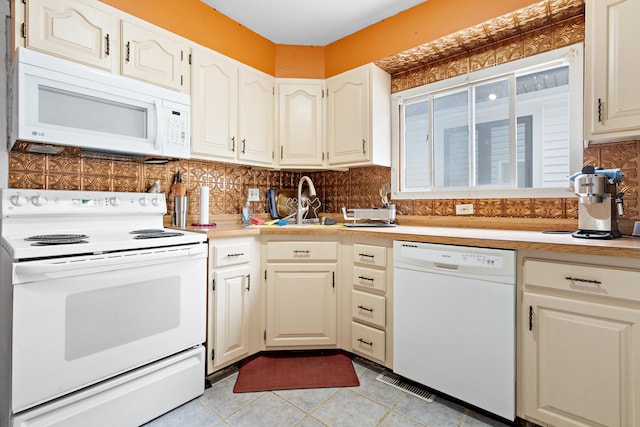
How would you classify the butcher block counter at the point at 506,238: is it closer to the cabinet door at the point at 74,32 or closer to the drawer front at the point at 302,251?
the drawer front at the point at 302,251

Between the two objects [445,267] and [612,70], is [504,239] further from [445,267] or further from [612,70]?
[612,70]

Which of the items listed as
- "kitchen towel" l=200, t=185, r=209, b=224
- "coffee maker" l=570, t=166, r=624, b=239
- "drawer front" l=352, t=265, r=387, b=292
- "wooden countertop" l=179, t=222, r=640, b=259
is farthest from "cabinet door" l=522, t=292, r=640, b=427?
"kitchen towel" l=200, t=185, r=209, b=224

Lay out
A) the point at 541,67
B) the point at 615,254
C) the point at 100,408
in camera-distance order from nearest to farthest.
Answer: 1. the point at 615,254
2. the point at 100,408
3. the point at 541,67

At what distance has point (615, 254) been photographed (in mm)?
1148

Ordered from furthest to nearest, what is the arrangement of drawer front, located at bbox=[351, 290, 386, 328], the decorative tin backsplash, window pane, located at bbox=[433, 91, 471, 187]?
1. window pane, located at bbox=[433, 91, 471, 187]
2. drawer front, located at bbox=[351, 290, 386, 328]
3. the decorative tin backsplash

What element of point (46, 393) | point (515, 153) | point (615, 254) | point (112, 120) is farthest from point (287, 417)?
point (515, 153)

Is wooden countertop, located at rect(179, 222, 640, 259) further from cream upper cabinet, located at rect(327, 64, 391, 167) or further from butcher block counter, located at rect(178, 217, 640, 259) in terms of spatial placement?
cream upper cabinet, located at rect(327, 64, 391, 167)

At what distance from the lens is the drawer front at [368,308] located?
74.3 inches

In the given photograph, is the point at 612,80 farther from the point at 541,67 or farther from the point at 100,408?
the point at 100,408

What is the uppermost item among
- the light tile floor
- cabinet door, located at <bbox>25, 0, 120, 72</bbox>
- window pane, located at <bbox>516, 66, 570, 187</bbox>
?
cabinet door, located at <bbox>25, 0, 120, 72</bbox>

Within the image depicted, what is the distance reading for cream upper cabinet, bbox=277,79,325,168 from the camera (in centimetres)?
256

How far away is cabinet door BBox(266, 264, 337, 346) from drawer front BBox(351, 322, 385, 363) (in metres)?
0.15

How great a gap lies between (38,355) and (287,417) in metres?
1.06

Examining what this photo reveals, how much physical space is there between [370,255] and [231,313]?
914 millimetres
